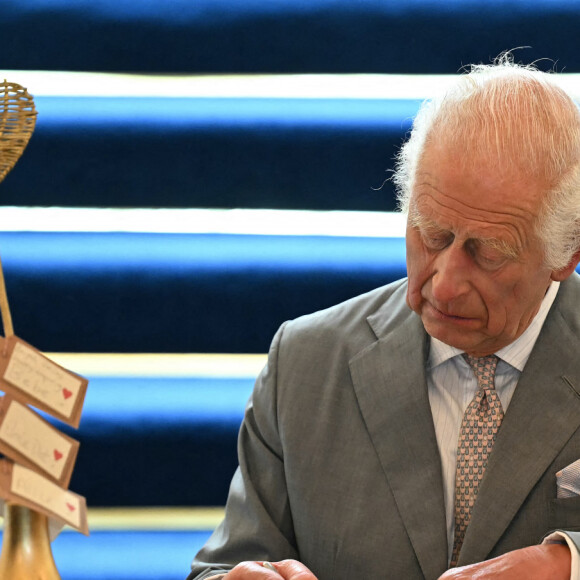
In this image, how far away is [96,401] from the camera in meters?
2.24

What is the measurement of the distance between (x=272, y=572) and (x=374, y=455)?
324mm

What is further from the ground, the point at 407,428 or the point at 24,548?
the point at 407,428

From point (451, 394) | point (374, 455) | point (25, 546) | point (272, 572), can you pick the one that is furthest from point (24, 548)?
point (451, 394)

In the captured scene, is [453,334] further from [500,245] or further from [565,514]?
[565,514]

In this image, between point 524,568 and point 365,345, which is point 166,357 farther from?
point 524,568

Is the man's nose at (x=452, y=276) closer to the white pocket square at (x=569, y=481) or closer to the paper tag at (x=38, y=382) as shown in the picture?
the white pocket square at (x=569, y=481)

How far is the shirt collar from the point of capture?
162cm

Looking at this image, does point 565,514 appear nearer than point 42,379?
No

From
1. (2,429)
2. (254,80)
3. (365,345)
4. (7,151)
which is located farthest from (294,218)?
(2,429)

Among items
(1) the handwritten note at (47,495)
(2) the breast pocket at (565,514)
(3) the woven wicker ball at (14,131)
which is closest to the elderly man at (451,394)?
(2) the breast pocket at (565,514)

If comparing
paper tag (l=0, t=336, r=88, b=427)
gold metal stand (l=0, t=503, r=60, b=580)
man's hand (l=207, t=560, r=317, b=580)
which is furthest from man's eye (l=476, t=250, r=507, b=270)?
gold metal stand (l=0, t=503, r=60, b=580)

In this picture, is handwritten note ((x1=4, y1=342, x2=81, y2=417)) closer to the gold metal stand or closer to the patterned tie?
the gold metal stand

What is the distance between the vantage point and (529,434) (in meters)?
1.55

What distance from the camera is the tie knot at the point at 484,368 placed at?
1.60m
